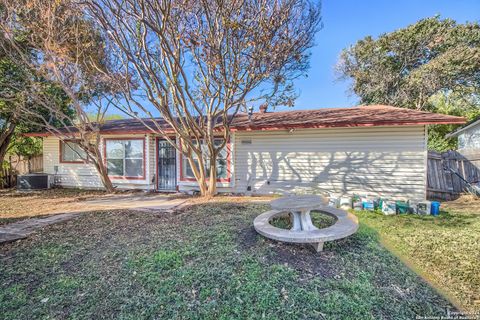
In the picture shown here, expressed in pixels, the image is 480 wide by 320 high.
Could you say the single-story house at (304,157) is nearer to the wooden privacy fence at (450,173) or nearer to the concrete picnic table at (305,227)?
the wooden privacy fence at (450,173)

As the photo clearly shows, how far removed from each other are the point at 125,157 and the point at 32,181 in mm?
4045

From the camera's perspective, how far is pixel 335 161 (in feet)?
26.1

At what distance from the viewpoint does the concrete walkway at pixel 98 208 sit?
4.69 meters

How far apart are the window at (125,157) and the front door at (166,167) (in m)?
0.67

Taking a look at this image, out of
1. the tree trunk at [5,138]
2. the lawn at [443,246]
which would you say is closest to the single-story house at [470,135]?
the lawn at [443,246]

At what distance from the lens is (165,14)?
5.34 meters

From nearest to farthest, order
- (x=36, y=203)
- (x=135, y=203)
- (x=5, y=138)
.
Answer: (x=135, y=203)
(x=36, y=203)
(x=5, y=138)

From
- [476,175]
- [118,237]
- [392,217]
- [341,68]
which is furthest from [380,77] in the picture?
[118,237]

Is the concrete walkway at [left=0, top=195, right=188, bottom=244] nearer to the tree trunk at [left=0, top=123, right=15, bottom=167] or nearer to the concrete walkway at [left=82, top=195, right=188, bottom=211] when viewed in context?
the concrete walkway at [left=82, top=195, right=188, bottom=211]

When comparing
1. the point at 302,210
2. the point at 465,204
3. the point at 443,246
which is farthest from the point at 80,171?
the point at 465,204

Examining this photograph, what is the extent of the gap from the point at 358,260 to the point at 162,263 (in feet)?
8.52

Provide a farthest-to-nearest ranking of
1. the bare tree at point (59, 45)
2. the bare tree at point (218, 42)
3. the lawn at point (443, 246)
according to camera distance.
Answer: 1. the bare tree at point (59, 45)
2. the bare tree at point (218, 42)
3. the lawn at point (443, 246)

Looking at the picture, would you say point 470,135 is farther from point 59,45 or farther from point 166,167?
point 59,45

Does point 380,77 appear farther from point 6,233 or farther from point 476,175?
point 6,233
